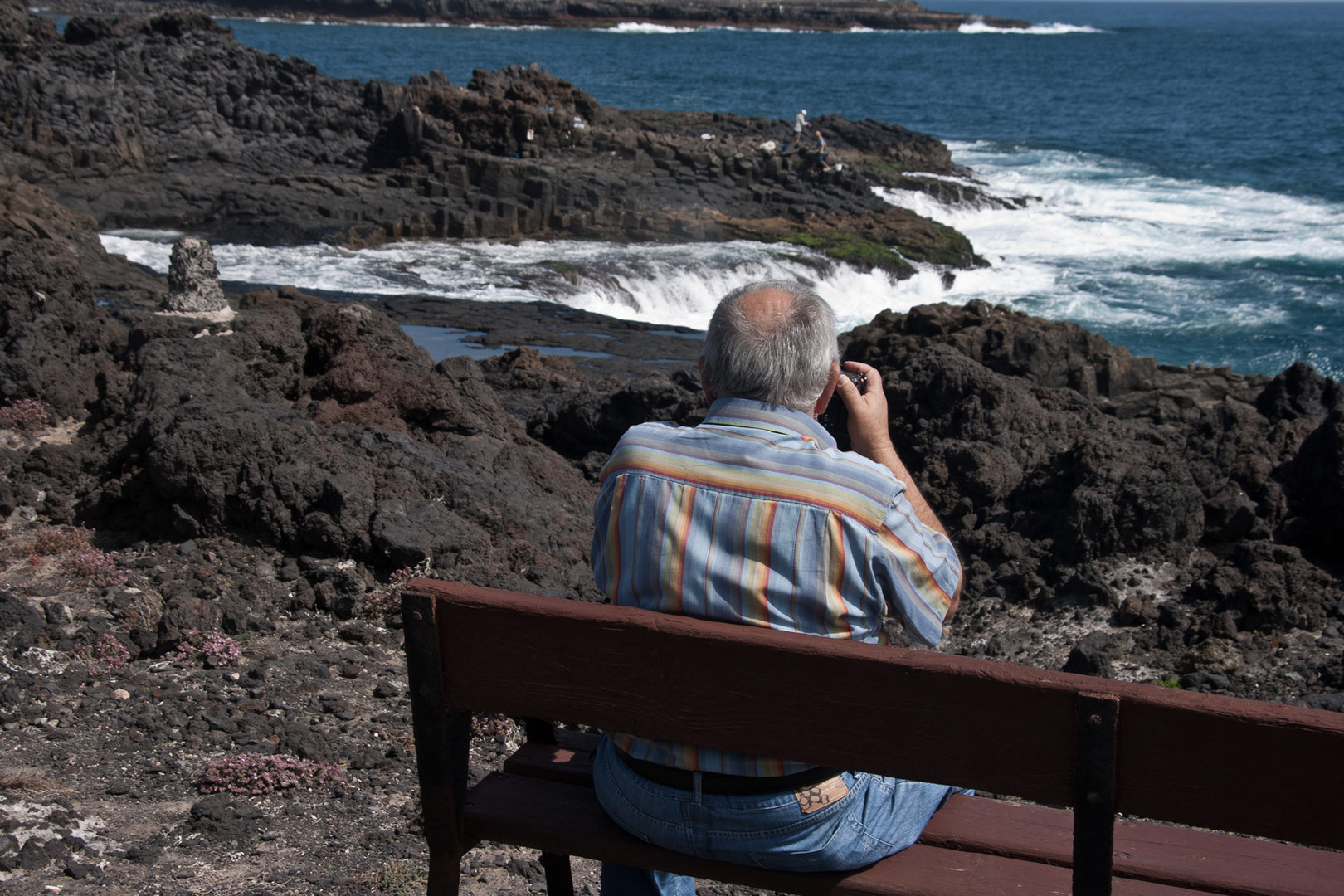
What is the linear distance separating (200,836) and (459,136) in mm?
24997

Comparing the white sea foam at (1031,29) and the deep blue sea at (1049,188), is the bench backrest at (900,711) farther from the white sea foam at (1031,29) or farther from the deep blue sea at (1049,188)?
the white sea foam at (1031,29)

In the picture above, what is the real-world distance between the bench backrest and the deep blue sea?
15596 mm

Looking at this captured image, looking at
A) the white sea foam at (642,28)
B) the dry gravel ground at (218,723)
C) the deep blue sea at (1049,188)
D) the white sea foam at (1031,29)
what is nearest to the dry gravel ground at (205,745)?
the dry gravel ground at (218,723)

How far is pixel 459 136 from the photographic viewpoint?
26.2 meters

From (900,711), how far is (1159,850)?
0.70 m

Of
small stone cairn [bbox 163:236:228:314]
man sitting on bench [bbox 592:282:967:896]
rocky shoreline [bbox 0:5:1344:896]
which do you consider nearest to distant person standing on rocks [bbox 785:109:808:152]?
rocky shoreline [bbox 0:5:1344:896]

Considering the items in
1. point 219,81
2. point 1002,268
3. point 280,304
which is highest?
point 219,81

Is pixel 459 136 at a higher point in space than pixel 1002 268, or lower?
higher

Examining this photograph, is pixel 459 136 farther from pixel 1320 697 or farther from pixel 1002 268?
pixel 1320 697

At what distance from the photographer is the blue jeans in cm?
208

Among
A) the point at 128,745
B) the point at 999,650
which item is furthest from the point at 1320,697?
the point at 128,745

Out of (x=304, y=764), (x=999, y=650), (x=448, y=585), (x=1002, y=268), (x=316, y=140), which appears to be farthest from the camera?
(x=316, y=140)

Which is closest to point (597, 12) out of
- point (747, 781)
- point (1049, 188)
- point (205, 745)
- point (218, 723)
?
point (1049, 188)

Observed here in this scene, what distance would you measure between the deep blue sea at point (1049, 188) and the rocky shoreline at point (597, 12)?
6311 mm
